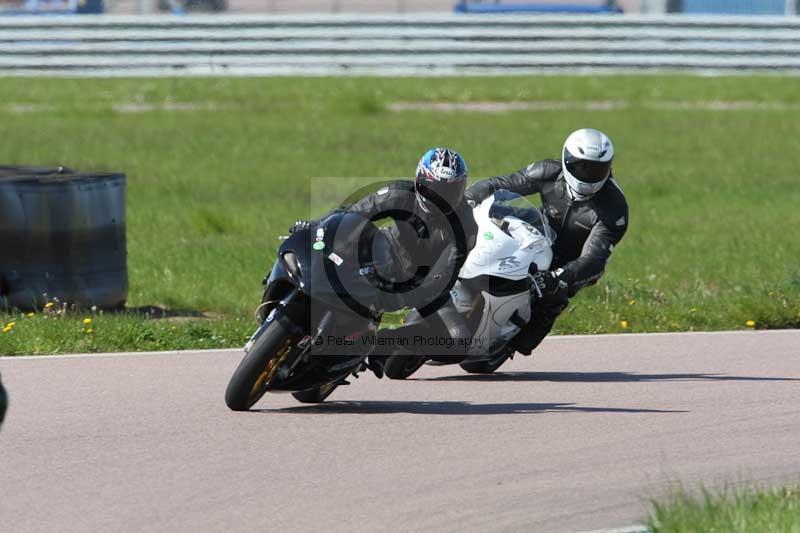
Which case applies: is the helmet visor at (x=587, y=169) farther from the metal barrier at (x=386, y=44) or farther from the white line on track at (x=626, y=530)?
the metal barrier at (x=386, y=44)

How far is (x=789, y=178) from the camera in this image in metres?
19.5

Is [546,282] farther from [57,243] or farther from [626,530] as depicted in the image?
[57,243]

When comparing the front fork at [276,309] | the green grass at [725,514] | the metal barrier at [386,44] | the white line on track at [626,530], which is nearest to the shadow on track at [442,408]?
the front fork at [276,309]

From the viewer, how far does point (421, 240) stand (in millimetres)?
7777

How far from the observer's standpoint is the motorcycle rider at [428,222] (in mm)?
7688

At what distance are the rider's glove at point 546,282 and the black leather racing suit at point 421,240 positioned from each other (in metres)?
0.88

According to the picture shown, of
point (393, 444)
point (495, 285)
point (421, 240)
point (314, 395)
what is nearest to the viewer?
point (393, 444)

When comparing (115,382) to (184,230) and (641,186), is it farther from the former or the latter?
(641,186)

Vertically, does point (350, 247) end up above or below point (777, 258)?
above

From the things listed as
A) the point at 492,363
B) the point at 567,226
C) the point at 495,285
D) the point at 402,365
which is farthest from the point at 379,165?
the point at 402,365

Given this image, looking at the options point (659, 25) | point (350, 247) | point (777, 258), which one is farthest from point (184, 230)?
point (659, 25)

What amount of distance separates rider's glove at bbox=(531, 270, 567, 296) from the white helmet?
828 mm

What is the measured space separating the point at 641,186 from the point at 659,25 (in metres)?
9.25

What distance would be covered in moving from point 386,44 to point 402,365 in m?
19.1
